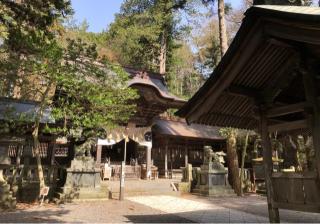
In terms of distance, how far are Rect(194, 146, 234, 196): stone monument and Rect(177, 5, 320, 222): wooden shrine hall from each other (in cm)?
807

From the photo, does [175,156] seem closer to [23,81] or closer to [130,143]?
[130,143]

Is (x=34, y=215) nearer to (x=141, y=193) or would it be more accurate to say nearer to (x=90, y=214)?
(x=90, y=214)

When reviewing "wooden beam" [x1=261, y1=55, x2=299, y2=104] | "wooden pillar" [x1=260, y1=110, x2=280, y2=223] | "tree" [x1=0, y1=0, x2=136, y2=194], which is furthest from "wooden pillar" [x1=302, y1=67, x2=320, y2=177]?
"tree" [x1=0, y1=0, x2=136, y2=194]

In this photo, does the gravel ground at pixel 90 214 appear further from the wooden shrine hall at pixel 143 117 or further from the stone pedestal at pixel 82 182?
the wooden shrine hall at pixel 143 117

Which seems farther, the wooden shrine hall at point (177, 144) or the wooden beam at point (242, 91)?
the wooden shrine hall at point (177, 144)

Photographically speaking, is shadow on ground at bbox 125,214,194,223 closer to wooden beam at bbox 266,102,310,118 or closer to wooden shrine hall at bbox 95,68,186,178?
wooden beam at bbox 266,102,310,118

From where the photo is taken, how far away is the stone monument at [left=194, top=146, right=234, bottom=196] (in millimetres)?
13938

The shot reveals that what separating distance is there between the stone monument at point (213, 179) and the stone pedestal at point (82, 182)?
479 cm

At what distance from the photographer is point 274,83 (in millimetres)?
5430

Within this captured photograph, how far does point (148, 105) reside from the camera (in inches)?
775

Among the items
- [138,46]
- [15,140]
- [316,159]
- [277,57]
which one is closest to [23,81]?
[15,140]

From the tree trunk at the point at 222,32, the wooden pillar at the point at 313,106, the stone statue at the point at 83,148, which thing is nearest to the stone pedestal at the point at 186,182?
the stone statue at the point at 83,148

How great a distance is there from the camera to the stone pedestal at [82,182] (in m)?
11.7

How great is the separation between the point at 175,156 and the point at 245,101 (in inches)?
673
